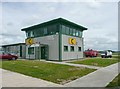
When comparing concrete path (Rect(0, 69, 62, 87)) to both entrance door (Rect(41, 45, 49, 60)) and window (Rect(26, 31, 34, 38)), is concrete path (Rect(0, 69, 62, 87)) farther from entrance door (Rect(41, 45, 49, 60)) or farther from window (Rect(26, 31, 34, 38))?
window (Rect(26, 31, 34, 38))

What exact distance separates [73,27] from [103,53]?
12.7m

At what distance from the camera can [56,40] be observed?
27.4 metres

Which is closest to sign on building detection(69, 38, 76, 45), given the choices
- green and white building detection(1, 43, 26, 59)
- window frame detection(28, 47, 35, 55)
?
window frame detection(28, 47, 35, 55)

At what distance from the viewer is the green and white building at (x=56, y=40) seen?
89.6 feet

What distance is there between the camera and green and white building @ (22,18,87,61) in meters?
27.3

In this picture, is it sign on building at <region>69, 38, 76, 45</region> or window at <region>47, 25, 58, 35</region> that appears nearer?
window at <region>47, 25, 58, 35</region>

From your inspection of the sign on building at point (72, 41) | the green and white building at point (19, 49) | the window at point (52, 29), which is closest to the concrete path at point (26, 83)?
the window at point (52, 29)

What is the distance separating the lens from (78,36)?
108 feet

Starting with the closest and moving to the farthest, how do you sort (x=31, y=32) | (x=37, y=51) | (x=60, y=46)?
(x=60, y=46)
(x=37, y=51)
(x=31, y=32)

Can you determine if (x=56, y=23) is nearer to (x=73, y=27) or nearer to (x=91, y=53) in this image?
(x=73, y=27)

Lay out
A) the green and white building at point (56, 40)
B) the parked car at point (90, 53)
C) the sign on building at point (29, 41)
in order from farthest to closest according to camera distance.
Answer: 1. the parked car at point (90, 53)
2. the sign on building at point (29, 41)
3. the green and white building at point (56, 40)

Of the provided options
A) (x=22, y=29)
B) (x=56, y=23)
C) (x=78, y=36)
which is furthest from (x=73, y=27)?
(x=22, y=29)

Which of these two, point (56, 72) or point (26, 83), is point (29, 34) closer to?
point (56, 72)

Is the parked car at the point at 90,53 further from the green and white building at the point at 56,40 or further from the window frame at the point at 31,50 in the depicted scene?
the window frame at the point at 31,50
